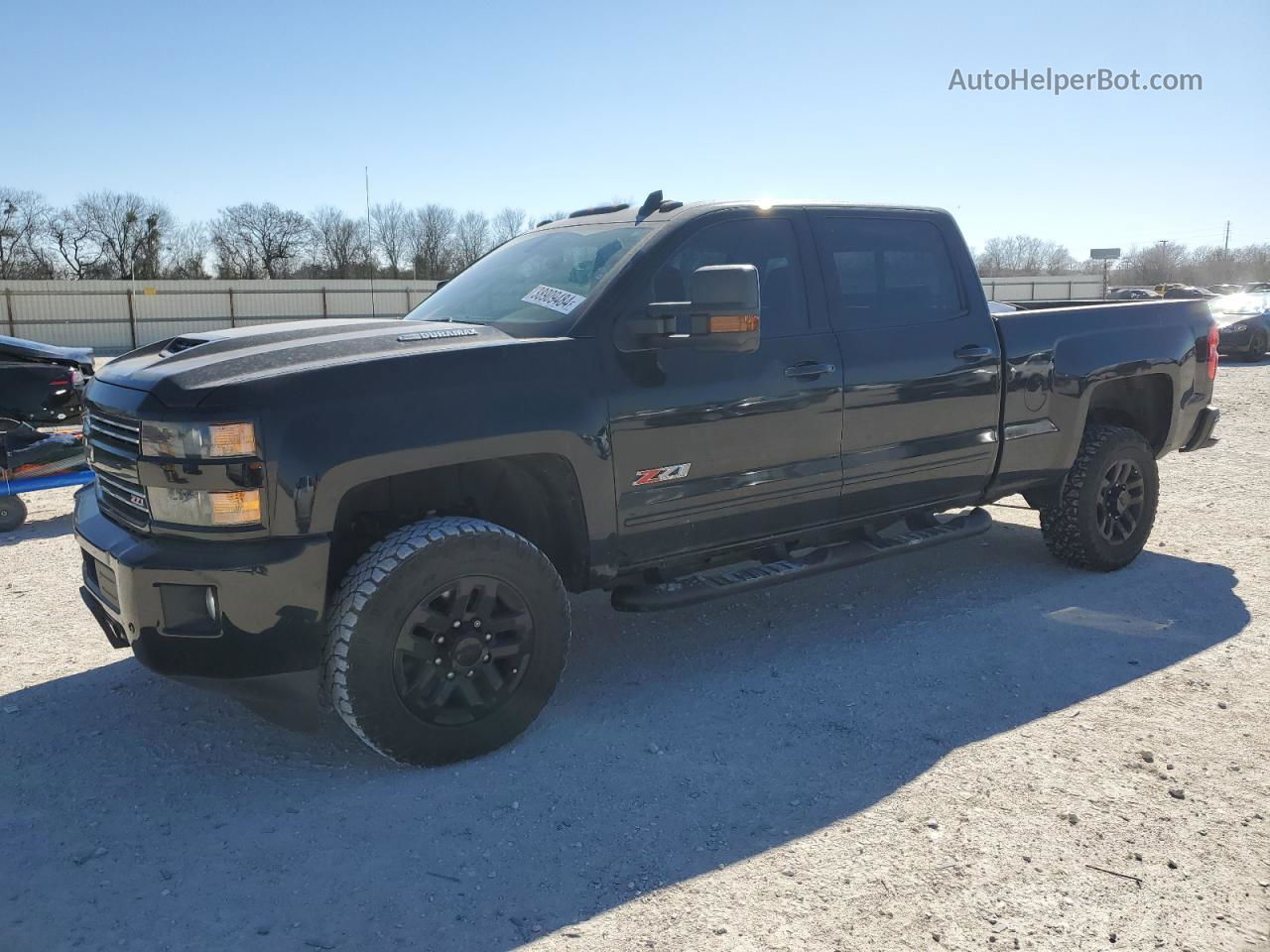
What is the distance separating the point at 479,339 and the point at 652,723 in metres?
1.60

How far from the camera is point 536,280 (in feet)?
14.1

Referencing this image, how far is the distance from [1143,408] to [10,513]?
24.8 feet

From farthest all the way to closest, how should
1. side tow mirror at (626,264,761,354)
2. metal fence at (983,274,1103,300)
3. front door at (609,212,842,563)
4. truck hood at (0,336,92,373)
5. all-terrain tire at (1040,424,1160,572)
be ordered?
metal fence at (983,274,1103,300) → truck hood at (0,336,92,373) → all-terrain tire at (1040,424,1160,572) → front door at (609,212,842,563) → side tow mirror at (626,264,761,354)

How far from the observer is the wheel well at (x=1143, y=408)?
19.3 feet

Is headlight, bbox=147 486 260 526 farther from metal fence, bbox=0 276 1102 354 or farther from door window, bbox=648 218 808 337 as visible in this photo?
metal fence, bbox=0 276 1102 354

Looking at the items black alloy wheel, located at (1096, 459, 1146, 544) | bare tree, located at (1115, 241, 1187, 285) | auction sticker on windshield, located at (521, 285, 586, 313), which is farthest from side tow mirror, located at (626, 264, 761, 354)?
bare tree, located at (1115, 241, 1187, 285)

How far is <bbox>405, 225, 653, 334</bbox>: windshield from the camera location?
3986mm

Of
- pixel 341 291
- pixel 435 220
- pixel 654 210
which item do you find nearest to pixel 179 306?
pixel 341 291

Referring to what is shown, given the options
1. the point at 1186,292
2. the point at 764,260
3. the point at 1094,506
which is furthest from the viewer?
the point at 1186,292

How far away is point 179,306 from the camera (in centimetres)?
3781

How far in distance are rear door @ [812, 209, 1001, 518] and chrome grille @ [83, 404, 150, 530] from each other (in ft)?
9.16

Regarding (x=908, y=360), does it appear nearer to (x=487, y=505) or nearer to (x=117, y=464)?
(x=487, y=505)

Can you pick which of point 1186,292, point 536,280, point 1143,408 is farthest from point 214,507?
point 1186,292

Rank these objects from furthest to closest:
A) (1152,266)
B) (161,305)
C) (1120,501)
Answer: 1. (1152,266)
2. (161,305)
3. (1120,501)
